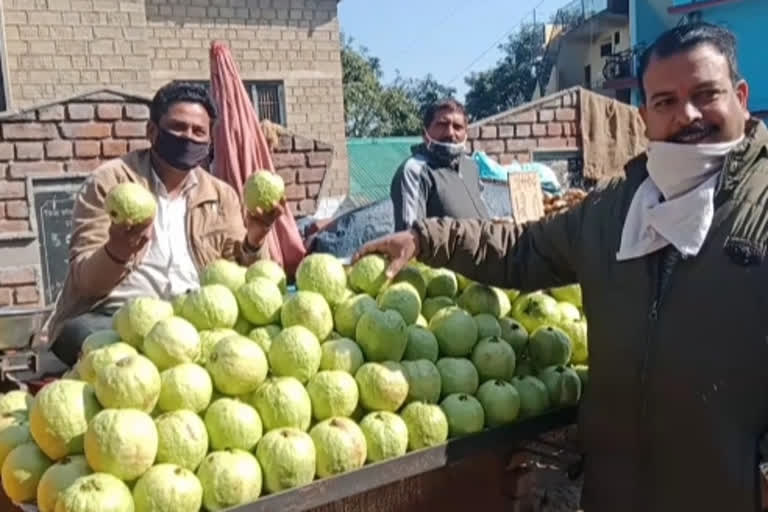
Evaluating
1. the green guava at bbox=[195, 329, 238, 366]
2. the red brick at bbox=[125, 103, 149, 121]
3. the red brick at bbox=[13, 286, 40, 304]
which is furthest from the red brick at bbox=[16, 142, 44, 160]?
the green guava at bbox=[195, 329, 238, 366]

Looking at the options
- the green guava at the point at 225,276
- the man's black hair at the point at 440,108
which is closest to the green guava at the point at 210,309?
the green guava at the point at 225,276

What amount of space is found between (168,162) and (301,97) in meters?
11.7

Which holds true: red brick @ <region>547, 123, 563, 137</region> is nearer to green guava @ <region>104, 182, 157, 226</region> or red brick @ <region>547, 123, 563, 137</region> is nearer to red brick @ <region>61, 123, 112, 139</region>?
red brick @ <region>61, 123, 112, 139</region>

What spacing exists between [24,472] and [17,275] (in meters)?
4.45

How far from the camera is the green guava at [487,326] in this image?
8.04ft

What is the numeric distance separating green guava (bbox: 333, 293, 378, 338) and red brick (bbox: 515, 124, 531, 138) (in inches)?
232

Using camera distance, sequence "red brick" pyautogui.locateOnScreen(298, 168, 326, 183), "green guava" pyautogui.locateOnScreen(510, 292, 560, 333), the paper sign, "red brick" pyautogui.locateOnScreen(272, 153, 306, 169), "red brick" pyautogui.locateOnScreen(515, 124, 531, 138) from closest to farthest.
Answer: "green guava" pyautogui.locateOnScreen(510, 292, 560, 333)
the paper sign
"red brick" pyautogui.locateOnScreen(272, 153, 306, 169)
"red brick" pyautogui.locateOnScreen(298, 168, 326, 183)
"red brick" pyautogui.locateOnScreen(515, 124, 531, 138)

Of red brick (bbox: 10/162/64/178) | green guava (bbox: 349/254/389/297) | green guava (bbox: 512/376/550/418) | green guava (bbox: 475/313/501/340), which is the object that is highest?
red brick (bbox: 10/162/64/178)

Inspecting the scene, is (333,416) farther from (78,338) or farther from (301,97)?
(301,97)

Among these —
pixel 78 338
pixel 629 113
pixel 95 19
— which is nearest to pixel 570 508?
pixel 78 338

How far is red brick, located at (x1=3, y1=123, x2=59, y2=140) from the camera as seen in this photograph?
5.68 meters

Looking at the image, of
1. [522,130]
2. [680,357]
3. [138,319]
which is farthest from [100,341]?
[522,130]

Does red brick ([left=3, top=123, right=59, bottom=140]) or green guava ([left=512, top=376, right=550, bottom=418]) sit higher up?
red brick ([left=3, top=123, right=59, bottom=140])

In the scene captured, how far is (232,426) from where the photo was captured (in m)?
1.89
